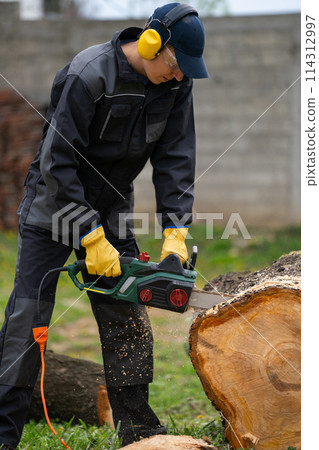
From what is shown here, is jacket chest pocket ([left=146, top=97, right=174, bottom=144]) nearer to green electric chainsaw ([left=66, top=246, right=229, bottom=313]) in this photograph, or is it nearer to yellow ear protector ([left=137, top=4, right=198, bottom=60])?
yellow ear protector ([left=137, top=4, right=198, bottom=60])

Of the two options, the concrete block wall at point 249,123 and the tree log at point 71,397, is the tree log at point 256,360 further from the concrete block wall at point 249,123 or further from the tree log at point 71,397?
the concrete block wall at point 249,123

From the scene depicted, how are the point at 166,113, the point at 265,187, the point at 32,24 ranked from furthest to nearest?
→ 1. the point at 32,24
2. the point at 265,187
3. the point at 166,113

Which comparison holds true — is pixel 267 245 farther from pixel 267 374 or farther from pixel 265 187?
pixel 267 374

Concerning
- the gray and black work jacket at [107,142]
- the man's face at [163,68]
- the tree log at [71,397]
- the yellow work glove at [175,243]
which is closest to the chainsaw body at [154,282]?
the yellow work glove at [175,243]

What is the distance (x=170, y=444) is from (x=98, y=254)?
0.81 metres

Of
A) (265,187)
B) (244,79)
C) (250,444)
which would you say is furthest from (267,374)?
(244,79)

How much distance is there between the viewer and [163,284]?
2.49 metres

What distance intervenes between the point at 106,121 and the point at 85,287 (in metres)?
0.73

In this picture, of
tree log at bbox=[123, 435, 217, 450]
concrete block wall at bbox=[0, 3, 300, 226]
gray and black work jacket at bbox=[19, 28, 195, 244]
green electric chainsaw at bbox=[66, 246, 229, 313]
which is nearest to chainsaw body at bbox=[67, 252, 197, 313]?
green electric chainsaw at bbox=[66, 246, 229, 313]

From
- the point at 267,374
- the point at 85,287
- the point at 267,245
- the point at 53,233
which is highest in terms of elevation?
the point at 53,233

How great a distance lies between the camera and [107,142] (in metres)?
2.59

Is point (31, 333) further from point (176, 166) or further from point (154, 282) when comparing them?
point (176, 166)

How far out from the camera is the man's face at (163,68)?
8.01 feet

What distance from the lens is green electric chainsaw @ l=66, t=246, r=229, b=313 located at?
2484 millimetres
